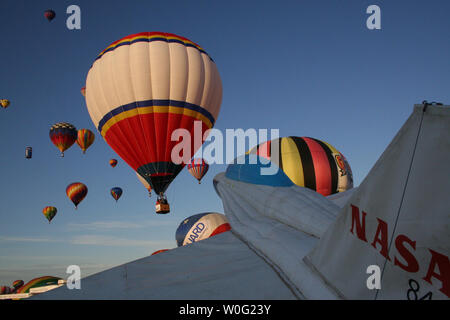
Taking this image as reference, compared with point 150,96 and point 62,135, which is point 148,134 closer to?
point 150,96

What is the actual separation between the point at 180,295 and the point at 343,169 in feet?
58.0

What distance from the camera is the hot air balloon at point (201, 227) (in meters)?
24.9

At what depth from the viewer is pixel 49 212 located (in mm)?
42781

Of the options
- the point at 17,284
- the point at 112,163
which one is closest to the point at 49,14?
the point at 112,163

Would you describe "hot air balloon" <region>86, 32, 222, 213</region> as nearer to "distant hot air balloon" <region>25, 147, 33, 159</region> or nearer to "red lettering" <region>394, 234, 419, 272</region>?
"red lettering" <region>394, 234, 419, 272</region>

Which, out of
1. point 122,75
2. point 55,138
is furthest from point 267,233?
point 55,138

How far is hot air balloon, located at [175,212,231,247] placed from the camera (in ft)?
81.8

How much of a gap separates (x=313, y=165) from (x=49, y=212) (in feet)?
120

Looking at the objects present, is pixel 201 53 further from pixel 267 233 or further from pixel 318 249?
pixel 318 249

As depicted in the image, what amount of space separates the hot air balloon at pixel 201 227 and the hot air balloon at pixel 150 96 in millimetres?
6393

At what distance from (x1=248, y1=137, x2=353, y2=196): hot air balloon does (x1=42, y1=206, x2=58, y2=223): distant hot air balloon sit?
33719 millimetres

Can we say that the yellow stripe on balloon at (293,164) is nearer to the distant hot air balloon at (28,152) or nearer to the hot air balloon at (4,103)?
the distant hot air balloon at (28,152)

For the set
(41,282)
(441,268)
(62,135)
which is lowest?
(41,282)

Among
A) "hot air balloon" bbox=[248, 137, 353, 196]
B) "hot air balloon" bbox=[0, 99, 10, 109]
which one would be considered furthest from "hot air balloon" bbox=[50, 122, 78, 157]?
"hot air balloon" bbox=[248, 137, 353, 196]
